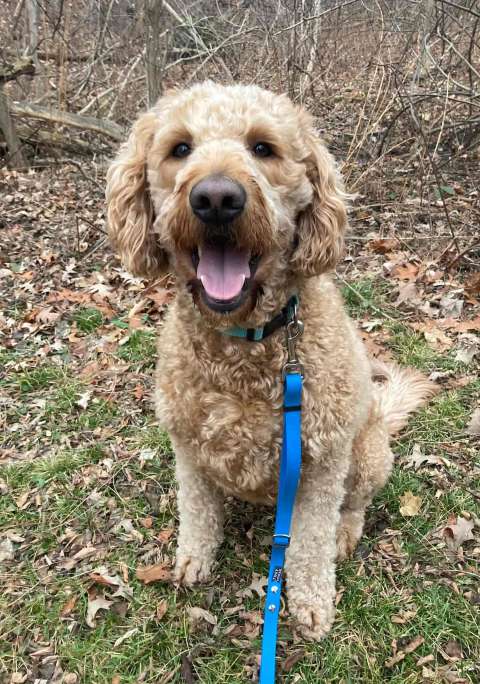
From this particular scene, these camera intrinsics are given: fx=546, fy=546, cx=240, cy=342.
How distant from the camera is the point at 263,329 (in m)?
2.26

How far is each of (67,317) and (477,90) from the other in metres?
4.76

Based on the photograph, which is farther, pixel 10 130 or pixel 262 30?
pixel 10 130

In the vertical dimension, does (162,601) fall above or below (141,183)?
below

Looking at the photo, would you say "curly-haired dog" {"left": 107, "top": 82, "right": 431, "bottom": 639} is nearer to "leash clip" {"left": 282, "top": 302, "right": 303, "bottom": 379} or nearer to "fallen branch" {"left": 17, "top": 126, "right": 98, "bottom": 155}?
"leash clip" {"left": 282, "top": 302, "right": 303, "bottom": 379}

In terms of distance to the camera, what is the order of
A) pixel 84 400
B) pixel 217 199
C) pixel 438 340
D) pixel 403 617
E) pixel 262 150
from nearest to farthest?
pixel 217 199
pixel 262 150
pixel 403 617
pixel 84 400
pixel 438 340

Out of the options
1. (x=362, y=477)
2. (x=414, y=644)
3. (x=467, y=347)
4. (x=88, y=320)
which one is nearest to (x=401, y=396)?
(x=362, y=477)

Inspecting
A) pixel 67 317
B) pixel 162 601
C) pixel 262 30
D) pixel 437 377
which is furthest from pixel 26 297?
pixel 262 30

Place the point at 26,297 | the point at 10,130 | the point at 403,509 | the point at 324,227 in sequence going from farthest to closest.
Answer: the point at 10,130, the point at 26,297, the point at 403,509, the point at 324,227

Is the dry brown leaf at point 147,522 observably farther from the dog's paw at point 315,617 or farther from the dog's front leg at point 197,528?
the dog's paw at point 315,617

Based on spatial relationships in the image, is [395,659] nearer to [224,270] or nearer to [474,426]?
[474,426]

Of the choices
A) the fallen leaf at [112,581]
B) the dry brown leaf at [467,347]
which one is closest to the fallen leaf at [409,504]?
the dry brown leaf at [467,347]

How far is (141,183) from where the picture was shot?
2332 millimetres

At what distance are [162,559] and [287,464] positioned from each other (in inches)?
48.0

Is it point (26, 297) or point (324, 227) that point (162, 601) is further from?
point (26, 297)
